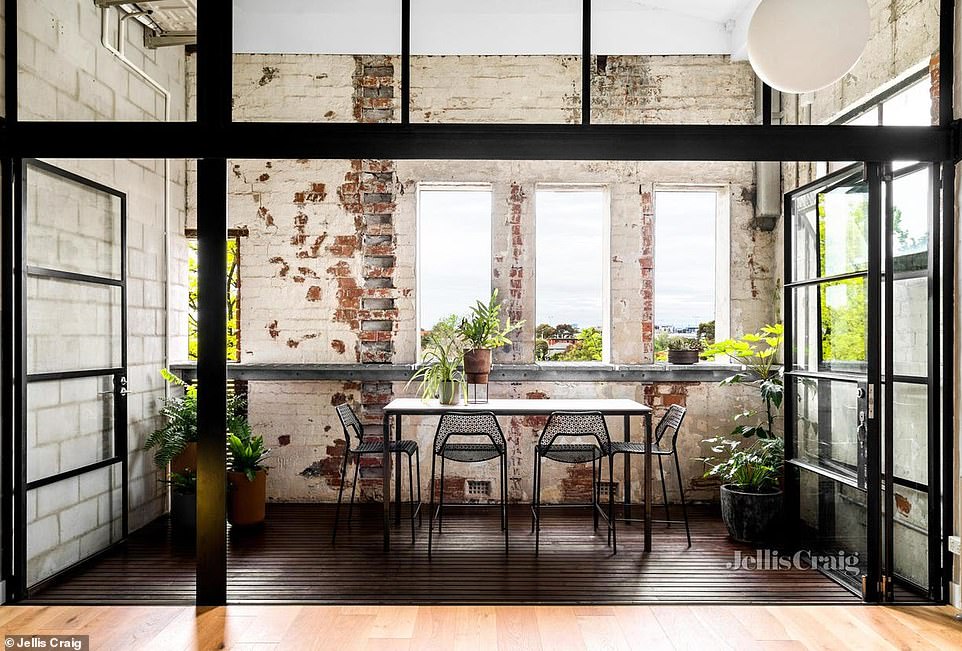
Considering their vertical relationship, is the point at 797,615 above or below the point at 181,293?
below

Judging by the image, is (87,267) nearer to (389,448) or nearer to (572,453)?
(389,448)

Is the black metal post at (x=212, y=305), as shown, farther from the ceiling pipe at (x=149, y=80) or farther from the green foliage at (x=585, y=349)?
the green foliage at (x=585, y=349)

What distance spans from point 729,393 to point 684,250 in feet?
4.09

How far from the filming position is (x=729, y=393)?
19.7ft

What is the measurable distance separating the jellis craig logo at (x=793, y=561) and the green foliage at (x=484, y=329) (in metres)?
2.23

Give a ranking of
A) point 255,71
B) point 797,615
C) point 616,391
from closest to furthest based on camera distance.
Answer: point 797,615 → point 255,71 → point 616,391

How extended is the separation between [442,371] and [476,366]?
26 cm

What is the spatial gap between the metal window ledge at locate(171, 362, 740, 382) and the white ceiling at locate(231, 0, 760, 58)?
2710 mm

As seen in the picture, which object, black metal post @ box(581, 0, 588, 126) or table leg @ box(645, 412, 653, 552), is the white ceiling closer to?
black metal post @ box(581, 0, 588, 126)

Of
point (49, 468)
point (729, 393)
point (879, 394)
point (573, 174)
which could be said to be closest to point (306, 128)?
point (49, 468)

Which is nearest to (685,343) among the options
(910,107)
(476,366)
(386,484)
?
(476,366)

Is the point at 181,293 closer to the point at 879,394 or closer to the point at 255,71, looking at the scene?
the point at 255,71

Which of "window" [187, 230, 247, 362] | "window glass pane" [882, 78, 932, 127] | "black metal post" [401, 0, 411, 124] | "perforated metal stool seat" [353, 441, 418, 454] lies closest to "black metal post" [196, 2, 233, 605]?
"black metal post" [401, 0, 411, 124]

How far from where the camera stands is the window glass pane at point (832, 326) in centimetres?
393
